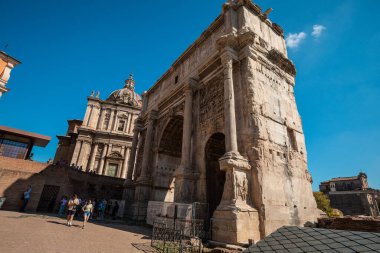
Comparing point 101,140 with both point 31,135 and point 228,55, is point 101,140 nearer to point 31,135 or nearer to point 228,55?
point 31,135

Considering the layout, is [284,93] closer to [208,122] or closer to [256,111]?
[256,111]

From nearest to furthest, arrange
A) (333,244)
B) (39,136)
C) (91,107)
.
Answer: (333,244) < (39,136) < (91,107)

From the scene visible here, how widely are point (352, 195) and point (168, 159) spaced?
43089mm

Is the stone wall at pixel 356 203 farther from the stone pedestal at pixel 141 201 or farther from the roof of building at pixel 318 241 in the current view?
the roof of building at pixel 318 241

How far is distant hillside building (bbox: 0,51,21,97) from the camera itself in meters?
17.5

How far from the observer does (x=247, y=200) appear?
7633 mm

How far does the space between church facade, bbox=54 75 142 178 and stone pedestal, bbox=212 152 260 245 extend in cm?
2700

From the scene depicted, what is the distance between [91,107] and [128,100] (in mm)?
7684

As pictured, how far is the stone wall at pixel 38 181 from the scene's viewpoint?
15.2 metres

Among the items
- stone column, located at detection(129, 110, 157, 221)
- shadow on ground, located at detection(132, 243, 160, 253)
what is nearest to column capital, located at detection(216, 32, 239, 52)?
shadow on ground, located at detection(132, 243, 160, 253)

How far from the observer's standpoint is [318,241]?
2.16m

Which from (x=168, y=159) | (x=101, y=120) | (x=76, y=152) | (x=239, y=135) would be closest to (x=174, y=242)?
(x=239, y=135)

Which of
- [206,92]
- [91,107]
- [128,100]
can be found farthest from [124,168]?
[206,92]

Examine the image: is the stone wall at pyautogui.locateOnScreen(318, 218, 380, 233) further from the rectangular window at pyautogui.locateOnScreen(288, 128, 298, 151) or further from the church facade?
the church facade
